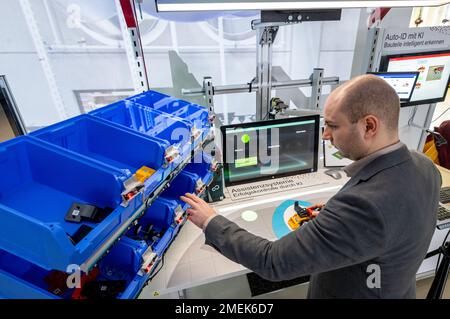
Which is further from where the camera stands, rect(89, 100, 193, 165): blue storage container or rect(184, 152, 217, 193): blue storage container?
rect(184, 152, 217, 193): blue storage container

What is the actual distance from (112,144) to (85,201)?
267 mm

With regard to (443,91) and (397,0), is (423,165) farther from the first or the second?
(443,91)

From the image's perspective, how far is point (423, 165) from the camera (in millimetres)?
768

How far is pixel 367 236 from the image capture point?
64cm

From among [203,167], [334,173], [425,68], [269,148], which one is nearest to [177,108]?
[203,167]

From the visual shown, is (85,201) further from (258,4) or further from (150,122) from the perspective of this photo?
(258,4)

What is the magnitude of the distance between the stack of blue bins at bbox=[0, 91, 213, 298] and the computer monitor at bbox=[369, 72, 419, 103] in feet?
4.97

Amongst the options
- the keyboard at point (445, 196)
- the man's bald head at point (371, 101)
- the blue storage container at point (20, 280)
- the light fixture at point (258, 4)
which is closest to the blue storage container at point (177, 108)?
the light fixture at point (258, 4)

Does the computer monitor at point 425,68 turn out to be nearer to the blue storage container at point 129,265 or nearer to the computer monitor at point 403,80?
the computer monitor at point 403,80

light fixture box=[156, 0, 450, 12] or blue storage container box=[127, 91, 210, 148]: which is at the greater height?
light fixture box=[156, 0, 450, 12]

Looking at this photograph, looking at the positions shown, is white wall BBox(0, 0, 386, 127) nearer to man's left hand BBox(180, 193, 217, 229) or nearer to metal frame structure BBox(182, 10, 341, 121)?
metal frame structure BBox(182, 10, 341, 121)

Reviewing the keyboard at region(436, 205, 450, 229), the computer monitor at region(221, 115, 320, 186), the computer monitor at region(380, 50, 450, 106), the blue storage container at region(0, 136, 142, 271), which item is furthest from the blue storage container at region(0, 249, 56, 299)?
the computer monitor at region(380, 50, 450, 106)

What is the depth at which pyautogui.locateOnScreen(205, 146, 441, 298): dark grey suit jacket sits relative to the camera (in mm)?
646
